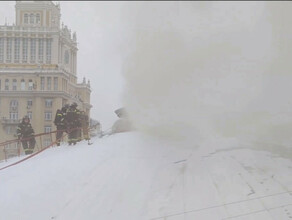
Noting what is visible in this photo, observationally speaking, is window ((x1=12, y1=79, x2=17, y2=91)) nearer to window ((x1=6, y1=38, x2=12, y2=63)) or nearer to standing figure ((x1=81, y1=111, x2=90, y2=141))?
window ((x1=6, y1=38, x2=12, y2=63))

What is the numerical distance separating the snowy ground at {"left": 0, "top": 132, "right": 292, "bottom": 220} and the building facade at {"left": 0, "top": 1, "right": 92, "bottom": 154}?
482 inches

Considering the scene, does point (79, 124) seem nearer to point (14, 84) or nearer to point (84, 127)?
point (84, 127)

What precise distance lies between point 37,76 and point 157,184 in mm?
19726

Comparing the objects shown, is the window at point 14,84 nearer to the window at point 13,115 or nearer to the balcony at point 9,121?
the window at point 13,115

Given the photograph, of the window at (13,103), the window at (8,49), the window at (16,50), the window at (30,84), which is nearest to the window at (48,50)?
the window at (30,84)

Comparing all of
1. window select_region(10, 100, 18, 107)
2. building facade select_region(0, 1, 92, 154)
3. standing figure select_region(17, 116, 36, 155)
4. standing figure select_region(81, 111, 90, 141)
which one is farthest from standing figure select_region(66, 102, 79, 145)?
window select_region(10, 100, 18, 107)

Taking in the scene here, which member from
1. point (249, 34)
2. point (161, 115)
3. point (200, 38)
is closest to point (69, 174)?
point (161, 115)

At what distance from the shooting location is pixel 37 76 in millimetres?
26984

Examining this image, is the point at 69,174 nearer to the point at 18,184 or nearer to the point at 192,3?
the point at 18,184

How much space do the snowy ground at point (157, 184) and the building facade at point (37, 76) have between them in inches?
482

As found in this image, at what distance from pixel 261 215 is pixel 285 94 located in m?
2.96

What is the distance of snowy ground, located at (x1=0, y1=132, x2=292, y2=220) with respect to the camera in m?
7.60

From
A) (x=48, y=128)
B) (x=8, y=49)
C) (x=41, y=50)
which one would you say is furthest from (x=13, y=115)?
(x=41, y=50)

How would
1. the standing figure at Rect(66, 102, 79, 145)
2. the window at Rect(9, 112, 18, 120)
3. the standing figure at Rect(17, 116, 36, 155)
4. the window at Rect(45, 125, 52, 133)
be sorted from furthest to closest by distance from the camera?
the window at Rect(45, 125, 52, 133) < the window at Rect(9, 112, 18, 120) < the standing figure at Rect(17, 116, 36, 155) < the standing figure at Rect(66, 102, 79, 145)
